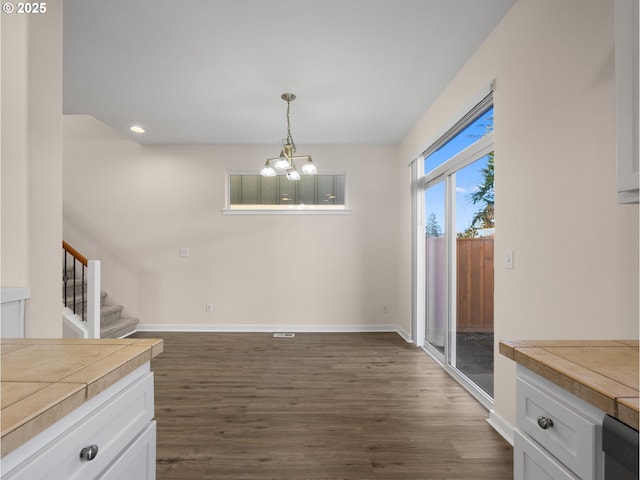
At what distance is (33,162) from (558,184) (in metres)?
2.66

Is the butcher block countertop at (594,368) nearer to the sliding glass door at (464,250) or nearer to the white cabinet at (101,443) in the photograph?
the white cabinet at (101,443)

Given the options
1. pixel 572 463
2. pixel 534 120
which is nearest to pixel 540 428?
pixel 572 463

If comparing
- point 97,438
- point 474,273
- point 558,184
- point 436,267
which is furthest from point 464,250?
point 97,438

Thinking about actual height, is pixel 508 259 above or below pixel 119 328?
above

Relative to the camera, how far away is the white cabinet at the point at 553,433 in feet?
2.57

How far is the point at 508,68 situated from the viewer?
7.14ft

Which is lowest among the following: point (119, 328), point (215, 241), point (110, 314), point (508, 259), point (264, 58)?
point (119, 328)

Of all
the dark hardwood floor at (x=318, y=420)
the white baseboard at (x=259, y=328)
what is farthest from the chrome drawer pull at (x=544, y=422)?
the white baseboard at (x=259, y=328)

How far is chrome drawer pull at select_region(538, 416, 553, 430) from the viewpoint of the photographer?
0.92m

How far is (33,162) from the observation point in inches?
63.4

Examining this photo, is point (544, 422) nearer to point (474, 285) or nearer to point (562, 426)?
point (562, 426)

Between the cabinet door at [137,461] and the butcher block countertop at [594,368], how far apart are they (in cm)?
119

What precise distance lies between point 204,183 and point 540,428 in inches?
196

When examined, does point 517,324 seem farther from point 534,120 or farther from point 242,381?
point 242,381
